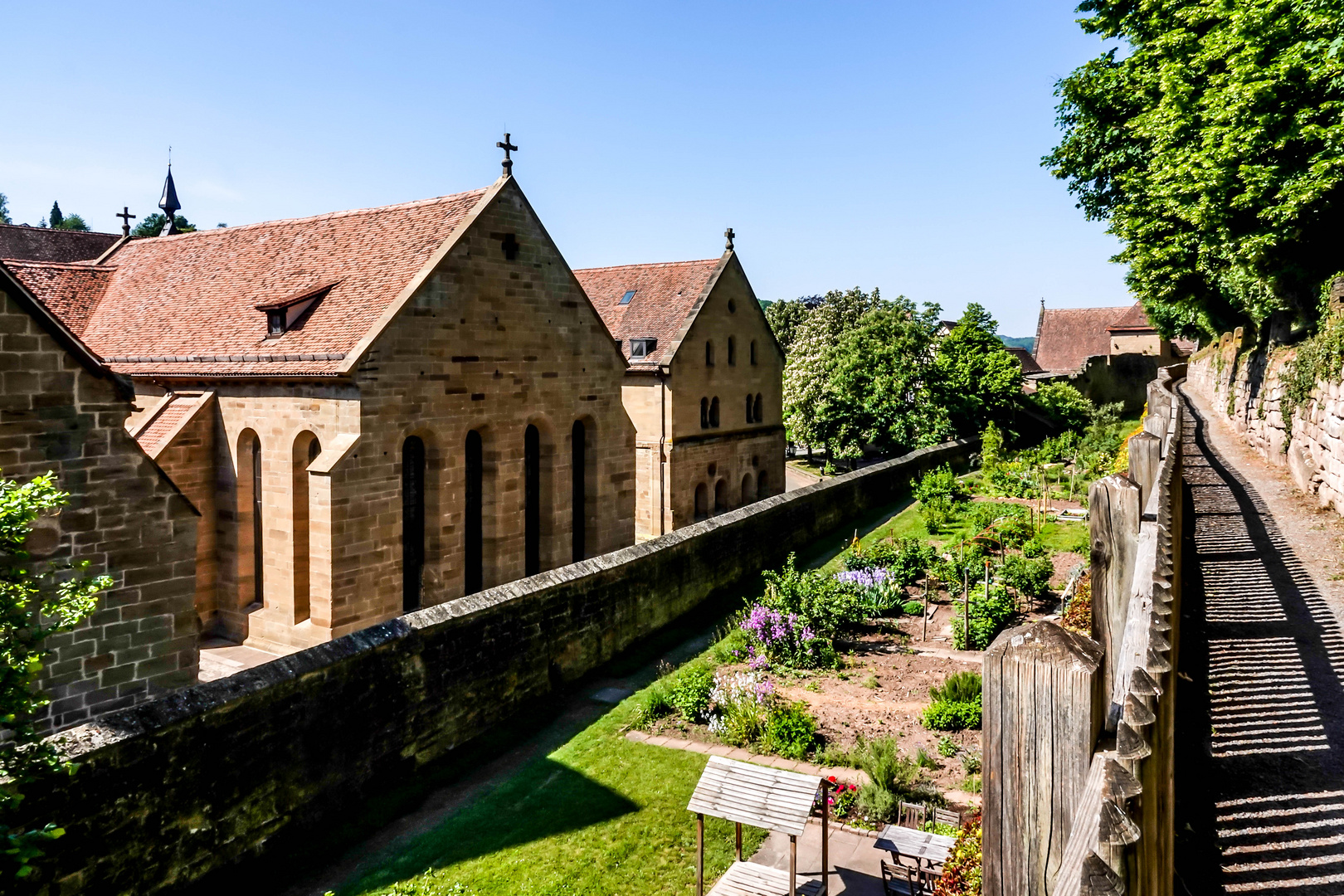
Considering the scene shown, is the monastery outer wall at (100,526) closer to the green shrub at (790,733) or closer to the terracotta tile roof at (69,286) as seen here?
the green shrub at (790,733)

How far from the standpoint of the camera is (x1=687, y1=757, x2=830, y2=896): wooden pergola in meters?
6.34

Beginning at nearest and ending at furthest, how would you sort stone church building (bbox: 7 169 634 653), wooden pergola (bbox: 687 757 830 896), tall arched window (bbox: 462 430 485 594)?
wooden pergola (bbox: 687 757 830 896), stone church building (bbox: 7 169 634 653), tall arched window (bbox: 462 430 485 594)

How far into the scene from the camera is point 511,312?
18.3 metres

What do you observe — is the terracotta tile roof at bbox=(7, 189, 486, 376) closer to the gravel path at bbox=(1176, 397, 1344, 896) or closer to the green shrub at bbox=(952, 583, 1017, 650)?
the green shrub at bbox=(952, 583, 1017, 650)

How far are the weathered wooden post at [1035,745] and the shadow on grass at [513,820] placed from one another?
626 centimetres

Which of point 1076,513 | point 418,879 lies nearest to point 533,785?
point 418,879

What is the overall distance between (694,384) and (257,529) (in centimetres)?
1543

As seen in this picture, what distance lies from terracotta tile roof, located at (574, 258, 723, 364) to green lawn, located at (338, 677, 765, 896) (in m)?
19.6

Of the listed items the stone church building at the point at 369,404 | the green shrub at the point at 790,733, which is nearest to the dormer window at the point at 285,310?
the stone church building at the point at 369,404

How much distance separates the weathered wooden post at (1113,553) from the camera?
16.6 feet

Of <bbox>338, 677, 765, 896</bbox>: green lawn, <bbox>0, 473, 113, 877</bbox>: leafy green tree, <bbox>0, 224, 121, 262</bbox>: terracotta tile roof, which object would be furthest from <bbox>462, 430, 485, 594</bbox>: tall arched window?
<bbox>0, 224, 121, 262</bbox>: terracotta tile roof

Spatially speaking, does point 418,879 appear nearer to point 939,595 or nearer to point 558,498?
point 939,595

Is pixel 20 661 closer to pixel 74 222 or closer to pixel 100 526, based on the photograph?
pixel 100 526

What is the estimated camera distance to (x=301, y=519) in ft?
54.2
